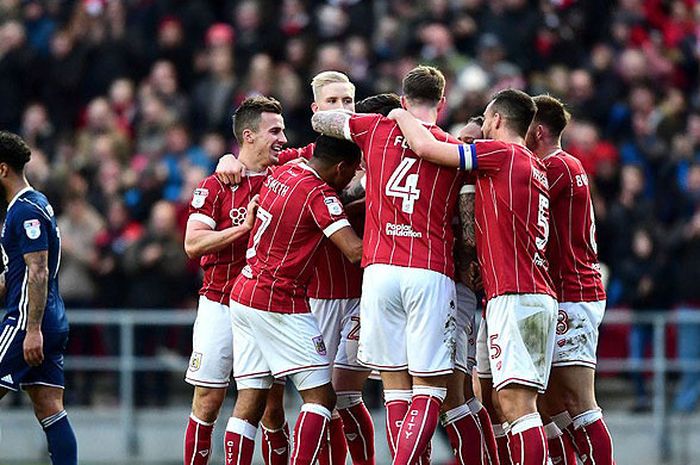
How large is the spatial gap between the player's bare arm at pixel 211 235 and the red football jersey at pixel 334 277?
28.3 inches

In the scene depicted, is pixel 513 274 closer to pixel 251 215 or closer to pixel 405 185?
pixel 405 185

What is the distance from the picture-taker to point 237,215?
1273 cm

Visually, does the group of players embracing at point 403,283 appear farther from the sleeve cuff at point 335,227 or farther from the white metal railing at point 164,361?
the white metal railing at point 164,361

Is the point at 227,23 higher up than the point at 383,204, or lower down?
higher up

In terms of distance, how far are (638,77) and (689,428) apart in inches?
171

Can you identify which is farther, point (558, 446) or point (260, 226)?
point (558, 446)

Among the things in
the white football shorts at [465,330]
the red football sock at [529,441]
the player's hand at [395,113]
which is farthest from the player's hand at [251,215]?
the red football sock at [529,441]

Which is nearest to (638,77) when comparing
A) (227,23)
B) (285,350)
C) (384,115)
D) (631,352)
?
(631,352)

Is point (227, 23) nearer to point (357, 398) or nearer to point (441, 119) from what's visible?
point (441, 119)

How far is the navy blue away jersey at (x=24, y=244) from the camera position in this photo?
1270cm

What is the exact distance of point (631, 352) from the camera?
18.3m

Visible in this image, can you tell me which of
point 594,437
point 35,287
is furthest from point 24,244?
point 594,437

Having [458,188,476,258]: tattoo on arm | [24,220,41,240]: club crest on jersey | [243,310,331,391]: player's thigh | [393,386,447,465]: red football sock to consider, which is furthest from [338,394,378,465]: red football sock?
[24,220,41,240]: club crest on jersey

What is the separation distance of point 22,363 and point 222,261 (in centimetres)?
173
